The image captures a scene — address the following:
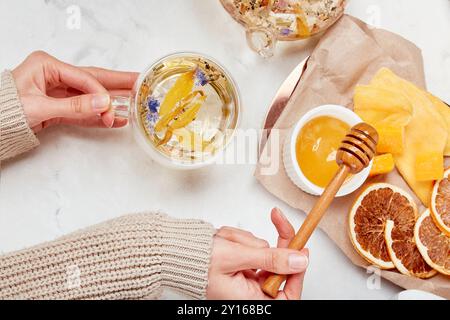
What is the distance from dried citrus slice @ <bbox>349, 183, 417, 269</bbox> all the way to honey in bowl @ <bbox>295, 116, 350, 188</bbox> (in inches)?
2.2

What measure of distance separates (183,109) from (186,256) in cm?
19

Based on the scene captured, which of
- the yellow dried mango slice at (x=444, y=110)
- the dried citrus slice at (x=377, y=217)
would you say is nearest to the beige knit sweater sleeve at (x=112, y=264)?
the dried citrus slice at (x=377, y=217)

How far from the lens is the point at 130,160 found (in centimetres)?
81

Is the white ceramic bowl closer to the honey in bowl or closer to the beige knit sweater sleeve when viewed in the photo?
the honey in bowl

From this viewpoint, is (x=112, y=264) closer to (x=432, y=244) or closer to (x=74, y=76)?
(x=74, y=76)

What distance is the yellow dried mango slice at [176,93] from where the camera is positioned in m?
0.75

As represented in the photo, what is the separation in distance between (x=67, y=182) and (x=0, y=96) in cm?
15

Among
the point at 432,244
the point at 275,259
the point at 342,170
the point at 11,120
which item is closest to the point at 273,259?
the point at 275,259

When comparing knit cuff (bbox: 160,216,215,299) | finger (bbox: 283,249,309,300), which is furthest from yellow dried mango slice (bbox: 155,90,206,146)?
finger (bbox: 283,249,309,300)

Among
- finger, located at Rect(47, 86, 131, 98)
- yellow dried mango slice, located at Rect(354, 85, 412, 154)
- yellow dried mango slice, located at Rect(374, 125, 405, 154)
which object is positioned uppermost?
finger, located at Rect(47, 86, 131, 98)

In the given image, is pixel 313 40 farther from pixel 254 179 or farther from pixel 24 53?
pixel 24 53

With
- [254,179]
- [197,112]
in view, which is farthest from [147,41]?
[254,179]

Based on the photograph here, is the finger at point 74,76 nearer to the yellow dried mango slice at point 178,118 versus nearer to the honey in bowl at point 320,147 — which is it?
the yellow dried mango slice at point 178,118

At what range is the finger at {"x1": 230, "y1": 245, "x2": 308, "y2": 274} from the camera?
667mm
